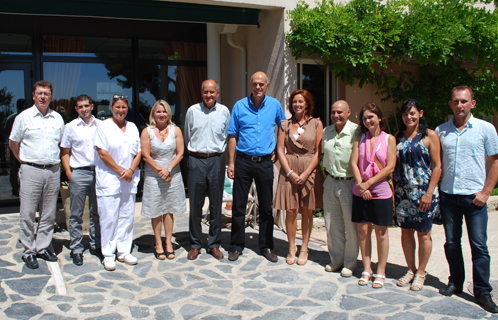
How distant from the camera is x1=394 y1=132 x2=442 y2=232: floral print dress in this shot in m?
3.85

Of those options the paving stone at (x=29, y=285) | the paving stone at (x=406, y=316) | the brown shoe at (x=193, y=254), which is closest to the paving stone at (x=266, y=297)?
the paving stone at (x=406, y=316)

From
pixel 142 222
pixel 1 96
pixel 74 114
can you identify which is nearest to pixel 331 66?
pixel 142 222

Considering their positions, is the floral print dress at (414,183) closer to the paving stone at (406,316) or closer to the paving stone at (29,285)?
the paving stone at (406,316)

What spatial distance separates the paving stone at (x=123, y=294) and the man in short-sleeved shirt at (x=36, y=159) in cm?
112

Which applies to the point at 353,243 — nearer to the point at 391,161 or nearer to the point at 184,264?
the point at 391,161

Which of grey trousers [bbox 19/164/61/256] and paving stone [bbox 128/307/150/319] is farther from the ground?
grey trousers [bbox 19/164/61/256]

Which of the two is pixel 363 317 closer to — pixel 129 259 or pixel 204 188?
pixel 204 188

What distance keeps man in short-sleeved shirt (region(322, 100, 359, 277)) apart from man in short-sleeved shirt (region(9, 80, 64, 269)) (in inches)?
110

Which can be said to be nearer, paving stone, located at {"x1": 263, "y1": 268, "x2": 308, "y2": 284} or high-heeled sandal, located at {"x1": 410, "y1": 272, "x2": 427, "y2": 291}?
high-heeled sandal, located at {"x1": 410, "y1": 272, "x2": 427, "y2": 291}

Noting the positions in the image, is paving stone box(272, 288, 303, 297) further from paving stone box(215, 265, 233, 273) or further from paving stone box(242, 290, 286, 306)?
paving stone box(215, 265, 233, 273)

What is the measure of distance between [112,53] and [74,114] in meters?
1.27

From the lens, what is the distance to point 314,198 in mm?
4652

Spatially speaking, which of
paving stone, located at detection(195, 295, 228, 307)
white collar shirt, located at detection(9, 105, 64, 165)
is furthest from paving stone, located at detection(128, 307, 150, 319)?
white collar shirt, located at detection(9, 105, 64, 165)

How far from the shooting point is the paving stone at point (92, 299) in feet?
12.2
